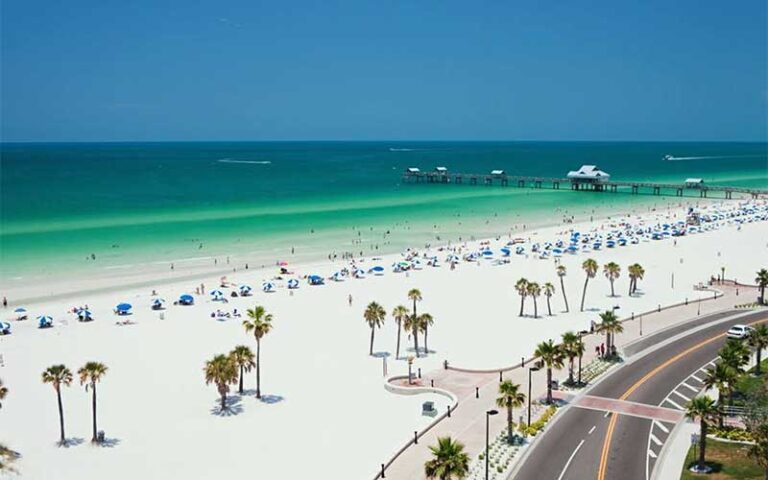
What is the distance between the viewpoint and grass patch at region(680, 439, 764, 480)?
93.8ft

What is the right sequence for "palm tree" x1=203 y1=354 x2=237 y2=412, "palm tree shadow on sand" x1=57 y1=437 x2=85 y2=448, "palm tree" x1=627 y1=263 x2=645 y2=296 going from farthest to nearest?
1. "palm tree" x1=627 y1=263 x2=645 y2=296
2. "palm tree" x1=203 y1=354 x2=237 y2=412
3. "palm tree shadow on sand" x1=57 y1=437 x2=85 y2=448

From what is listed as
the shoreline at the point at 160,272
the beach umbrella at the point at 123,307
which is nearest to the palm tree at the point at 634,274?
the shoreline at the point at 160,272

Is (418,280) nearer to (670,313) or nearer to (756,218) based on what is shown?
(670,313)

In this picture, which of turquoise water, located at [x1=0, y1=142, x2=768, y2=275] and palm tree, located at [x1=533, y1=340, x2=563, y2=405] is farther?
turquoise water, located at [x1=0, y1=142, x2=768, y2=275]

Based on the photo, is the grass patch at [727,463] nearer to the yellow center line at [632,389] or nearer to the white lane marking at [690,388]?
the yellow center line at [632,389]

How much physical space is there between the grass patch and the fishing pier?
399 feet

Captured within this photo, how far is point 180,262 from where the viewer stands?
82312 millimetres

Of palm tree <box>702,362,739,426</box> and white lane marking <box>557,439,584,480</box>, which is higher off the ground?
palm tree <box>702,362,739,426</box>

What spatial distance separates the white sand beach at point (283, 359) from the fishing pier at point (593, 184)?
254 feet

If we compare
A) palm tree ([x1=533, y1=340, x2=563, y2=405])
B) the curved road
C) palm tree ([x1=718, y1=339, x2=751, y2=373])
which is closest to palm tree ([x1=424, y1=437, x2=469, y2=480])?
the curved road

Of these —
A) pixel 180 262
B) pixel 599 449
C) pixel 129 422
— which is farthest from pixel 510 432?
pixel 180 262

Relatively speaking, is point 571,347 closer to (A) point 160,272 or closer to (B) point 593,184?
(A) point 160,272

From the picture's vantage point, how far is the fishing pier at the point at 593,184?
499ft

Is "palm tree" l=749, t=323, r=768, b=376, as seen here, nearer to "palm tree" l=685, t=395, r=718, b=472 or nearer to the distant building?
"palm tree" l=685, t=395, r=718, b=472
